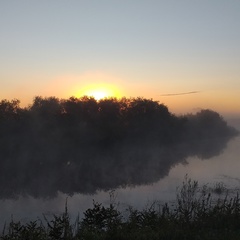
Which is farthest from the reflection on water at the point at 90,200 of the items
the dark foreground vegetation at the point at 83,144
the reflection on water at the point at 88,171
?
the dark foreground vegetation at the point at 83,144

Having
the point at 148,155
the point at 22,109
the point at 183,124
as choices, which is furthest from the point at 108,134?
the point at 183,124

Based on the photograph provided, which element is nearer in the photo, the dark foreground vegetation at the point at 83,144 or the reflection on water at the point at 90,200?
the reflection on water at the point at 90,200

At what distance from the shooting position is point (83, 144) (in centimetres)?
5997

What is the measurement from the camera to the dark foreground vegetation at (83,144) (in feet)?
114

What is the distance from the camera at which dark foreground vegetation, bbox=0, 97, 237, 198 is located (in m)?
34.7

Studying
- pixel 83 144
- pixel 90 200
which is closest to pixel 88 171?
pixel 90 200

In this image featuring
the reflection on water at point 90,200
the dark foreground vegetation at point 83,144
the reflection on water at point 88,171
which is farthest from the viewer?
the dark foreground vegetation at point 83,144

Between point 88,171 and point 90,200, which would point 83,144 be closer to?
point 88,171

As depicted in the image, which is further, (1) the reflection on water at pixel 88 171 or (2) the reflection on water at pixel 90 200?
(1) the reflection on water at pixel 88 171

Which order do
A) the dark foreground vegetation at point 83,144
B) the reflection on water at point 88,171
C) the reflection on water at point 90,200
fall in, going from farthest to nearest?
the dark foreground vegetation at point 83,144, the reflection on water at point 88,171, the reflection on water at point 90,200

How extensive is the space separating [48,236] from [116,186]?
2169 cm

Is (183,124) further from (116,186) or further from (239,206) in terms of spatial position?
(239,206)

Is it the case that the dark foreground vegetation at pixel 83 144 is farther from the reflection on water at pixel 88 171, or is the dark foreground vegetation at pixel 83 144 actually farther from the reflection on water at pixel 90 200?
the reflection on water at pixel 90 200

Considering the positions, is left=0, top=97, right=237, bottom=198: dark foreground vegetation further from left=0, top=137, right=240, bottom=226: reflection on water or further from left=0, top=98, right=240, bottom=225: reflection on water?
left=0, top=137, right=240, bottom=226: reflection on water
